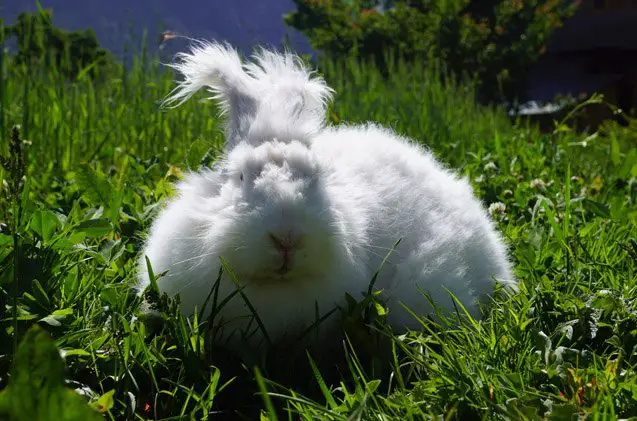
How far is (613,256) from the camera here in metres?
2.56

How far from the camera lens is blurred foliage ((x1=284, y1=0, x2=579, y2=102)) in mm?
20906

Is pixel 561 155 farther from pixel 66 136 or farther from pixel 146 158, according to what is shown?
pixel 66 136

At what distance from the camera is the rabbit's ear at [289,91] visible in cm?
231

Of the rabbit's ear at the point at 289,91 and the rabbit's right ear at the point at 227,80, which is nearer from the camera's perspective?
the rabbit's ear at the point at 289,91

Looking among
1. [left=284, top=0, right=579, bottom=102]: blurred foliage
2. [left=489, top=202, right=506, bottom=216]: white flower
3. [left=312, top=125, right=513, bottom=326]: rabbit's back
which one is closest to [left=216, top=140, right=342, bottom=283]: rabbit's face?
[left=312, top=125, right=513, bottom=326]: rabbit's back

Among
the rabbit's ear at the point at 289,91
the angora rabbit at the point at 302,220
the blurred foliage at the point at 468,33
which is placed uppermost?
the rabbit's ear at the point at 289,91

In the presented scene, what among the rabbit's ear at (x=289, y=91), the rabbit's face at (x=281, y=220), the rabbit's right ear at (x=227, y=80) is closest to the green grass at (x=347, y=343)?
the rabbit's face at (x=281, y=220)

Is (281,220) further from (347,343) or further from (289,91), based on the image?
(289,91)

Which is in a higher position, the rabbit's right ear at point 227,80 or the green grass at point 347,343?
the rabbit's right ear at point 227,80

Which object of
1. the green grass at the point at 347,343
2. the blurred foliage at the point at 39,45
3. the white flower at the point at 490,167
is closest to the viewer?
the green grass at the point at 347,343

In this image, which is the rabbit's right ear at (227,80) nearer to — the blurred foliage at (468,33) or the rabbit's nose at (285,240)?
the rabbit's nose at (285,240)

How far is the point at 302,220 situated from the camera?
6.38ft

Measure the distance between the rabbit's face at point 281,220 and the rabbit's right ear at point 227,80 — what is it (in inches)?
12.3

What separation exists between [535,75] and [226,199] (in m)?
21.7
